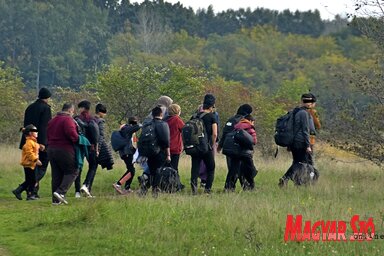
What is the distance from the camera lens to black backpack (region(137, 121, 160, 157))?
12805 millimetres

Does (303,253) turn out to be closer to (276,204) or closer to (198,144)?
(276,204)

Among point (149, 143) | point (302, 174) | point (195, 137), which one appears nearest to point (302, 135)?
point (302, 174)

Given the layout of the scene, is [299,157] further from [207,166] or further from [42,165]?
[42,165]

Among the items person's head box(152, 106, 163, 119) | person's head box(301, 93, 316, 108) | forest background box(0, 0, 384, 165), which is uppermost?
person's head box(301, 93, 316, 108)

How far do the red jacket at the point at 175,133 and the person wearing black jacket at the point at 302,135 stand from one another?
6.56ft

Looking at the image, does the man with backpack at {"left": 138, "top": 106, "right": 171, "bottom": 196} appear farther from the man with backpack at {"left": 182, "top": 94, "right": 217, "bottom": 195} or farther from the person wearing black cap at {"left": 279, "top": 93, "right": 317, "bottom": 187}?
the person wearing black cap at {"left": 279, "top": 93, "right": 317, "bottom": 187}

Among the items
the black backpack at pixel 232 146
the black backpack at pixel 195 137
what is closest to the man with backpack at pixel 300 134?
the black backpack at pixel 232 146

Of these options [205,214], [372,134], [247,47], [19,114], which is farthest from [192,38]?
[205,214]

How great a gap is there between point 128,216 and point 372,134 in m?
8.68

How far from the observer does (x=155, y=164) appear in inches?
518

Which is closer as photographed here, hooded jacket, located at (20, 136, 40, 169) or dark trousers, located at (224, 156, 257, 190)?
hooded jacket, located at (20, 136, 40, 169)

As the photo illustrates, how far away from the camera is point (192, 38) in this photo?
10788 cm

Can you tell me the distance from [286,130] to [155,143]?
2483 mm

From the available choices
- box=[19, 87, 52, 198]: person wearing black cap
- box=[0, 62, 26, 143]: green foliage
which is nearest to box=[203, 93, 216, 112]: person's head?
box=[19, 87, 52, 198]: person wearing black cap
